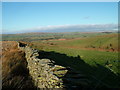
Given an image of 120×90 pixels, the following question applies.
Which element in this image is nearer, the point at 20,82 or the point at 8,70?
the point at 20,82

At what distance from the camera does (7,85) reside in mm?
5312

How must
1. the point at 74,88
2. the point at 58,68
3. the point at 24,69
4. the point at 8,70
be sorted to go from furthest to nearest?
the point at 24,69 < the point at 8,70 < the point at 58,68 < the point at 74,88

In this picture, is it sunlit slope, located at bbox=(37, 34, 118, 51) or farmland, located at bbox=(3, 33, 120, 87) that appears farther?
sunlit slope, located at bbox=(37, 34, 118, 51)

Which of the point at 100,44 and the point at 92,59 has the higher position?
the point at 100,44

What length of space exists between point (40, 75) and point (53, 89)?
6.66 ft

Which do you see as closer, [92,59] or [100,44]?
[92,59]

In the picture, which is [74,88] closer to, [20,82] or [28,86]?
[28,86]

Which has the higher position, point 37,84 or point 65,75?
point 65,75

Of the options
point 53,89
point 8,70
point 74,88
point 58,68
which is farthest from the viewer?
point 8,70

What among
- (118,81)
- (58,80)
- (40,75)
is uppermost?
(58,80)

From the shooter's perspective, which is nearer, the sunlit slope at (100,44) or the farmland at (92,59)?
the farmland at (92,59)

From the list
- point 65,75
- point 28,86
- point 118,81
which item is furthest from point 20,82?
point 118,81

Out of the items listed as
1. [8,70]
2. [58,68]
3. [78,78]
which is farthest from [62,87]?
[8,70]

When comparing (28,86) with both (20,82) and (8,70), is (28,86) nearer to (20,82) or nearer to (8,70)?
(20,82)
